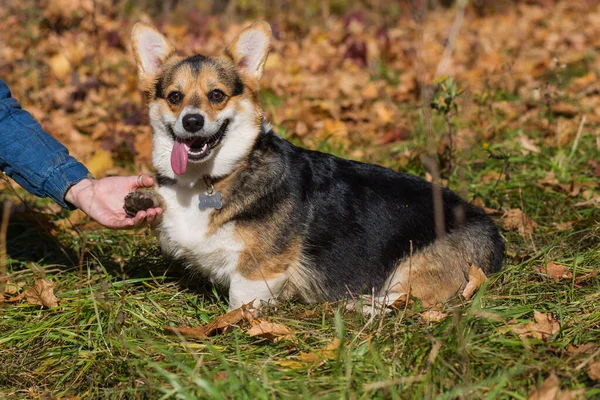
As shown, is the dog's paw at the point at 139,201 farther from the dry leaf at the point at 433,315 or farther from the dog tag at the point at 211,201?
the dry leaf at the point at 433,315

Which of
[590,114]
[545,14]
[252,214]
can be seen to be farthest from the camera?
[545,14]

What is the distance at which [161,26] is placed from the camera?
839cm

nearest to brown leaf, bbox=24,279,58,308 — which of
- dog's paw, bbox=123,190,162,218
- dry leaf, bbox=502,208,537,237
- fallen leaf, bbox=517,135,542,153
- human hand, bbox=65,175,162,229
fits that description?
human hand, bbox=65,175,162,229

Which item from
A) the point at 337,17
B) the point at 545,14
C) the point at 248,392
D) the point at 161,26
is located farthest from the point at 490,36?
the point at 248,392

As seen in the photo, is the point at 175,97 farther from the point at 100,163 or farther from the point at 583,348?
the point at 583,348

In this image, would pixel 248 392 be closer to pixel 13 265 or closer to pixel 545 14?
pixel 13 265

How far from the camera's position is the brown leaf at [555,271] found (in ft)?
10.5

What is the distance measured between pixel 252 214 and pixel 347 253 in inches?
22.0

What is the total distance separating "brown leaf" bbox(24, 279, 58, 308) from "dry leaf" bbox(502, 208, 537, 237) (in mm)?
2670

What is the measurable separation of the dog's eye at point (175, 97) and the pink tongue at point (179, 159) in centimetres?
26

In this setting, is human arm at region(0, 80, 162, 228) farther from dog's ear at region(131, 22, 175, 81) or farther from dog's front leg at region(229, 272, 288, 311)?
dog's front leg at region(229, 272, 288, 311)

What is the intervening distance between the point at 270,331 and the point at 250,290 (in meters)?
0.38

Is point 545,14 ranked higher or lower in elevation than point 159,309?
higher

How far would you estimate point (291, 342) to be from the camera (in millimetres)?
2795
